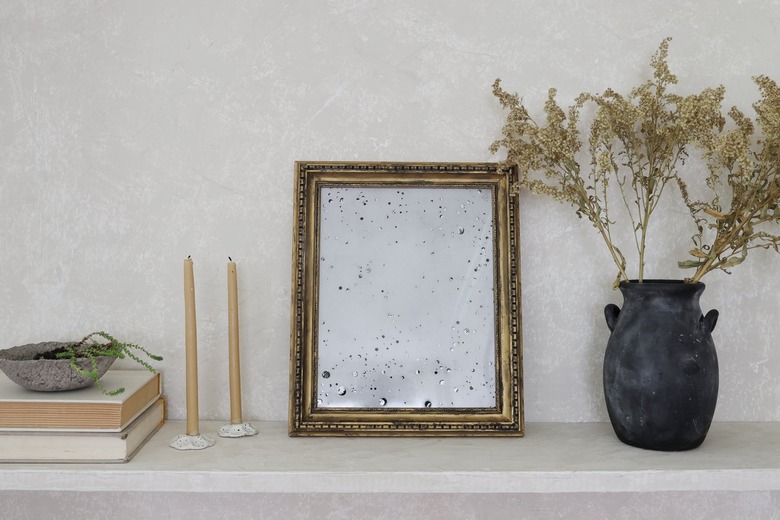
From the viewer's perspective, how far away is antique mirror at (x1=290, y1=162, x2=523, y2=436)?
0.91m

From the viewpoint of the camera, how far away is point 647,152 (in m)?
0.93

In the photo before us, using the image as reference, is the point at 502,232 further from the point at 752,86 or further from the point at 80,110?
the point at 80,110

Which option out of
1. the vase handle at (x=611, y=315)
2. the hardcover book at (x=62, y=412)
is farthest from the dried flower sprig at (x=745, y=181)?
the hardcover book at (x=62, y=412)

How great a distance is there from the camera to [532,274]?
39.3 inches

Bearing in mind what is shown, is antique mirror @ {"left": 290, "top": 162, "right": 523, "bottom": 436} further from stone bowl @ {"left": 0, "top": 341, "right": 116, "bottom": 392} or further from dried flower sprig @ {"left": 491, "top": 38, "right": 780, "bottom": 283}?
stone bowl @ {"left": 0, "top": 341, "right": 116, "bottom": 392}

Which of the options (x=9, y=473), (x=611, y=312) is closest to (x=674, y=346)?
(x=611, y=312)

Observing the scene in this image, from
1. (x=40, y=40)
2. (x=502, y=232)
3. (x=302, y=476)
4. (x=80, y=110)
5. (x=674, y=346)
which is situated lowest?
(x=302, y=476)

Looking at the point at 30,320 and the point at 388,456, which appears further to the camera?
the point at 30,320

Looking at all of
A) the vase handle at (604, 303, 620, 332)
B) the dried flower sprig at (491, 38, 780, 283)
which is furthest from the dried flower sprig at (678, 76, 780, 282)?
the vase handle at (604, 303, 620, 332)

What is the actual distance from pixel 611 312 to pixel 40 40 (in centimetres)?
94

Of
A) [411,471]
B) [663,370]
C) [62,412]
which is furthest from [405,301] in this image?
[62,412]

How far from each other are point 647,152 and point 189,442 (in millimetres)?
747

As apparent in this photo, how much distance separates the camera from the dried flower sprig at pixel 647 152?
0.84 m

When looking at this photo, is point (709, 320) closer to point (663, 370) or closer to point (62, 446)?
point (663, 370)
